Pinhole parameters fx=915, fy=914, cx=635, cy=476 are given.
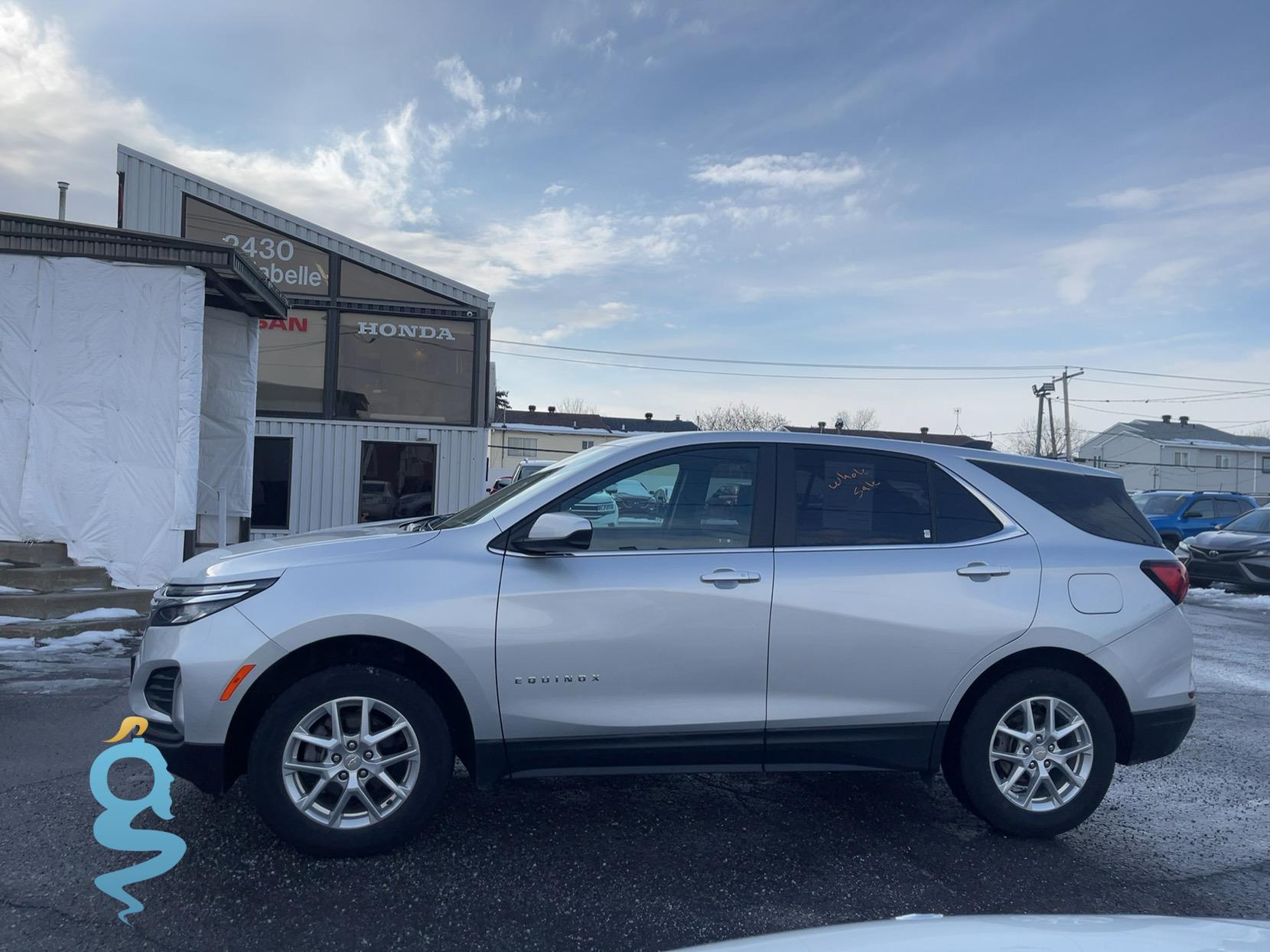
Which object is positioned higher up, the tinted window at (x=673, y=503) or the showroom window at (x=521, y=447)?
the showroom window at (x=521, y=447)

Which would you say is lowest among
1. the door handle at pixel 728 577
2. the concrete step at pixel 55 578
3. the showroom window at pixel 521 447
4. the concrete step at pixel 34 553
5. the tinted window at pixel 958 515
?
the concrete step at pixel 55 578

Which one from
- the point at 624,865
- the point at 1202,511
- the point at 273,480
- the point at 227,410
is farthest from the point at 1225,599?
the point at 273,480

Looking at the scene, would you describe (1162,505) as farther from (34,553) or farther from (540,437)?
(540,437)

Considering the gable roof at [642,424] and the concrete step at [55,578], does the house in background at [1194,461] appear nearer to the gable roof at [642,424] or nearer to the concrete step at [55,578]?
the gable roof at [642,424]

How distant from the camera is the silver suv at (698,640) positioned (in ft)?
11.6

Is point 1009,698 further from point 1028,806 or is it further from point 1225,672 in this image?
point 1225,672

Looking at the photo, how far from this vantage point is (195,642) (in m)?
3.49

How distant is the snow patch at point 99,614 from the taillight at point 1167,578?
8.30m

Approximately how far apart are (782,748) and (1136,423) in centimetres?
7298

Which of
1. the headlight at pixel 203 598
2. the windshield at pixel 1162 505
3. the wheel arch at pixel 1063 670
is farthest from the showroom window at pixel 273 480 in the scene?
the windshield at pixel 1162 505

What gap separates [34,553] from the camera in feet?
28.4

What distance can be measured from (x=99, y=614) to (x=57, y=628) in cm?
45

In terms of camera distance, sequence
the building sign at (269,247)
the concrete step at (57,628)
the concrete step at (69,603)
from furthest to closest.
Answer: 1. the building sign at (269,247)
2. the concrete step at (69,603)
3. the concrete step at (57,628)

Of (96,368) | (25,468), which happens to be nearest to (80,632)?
(25,468)
